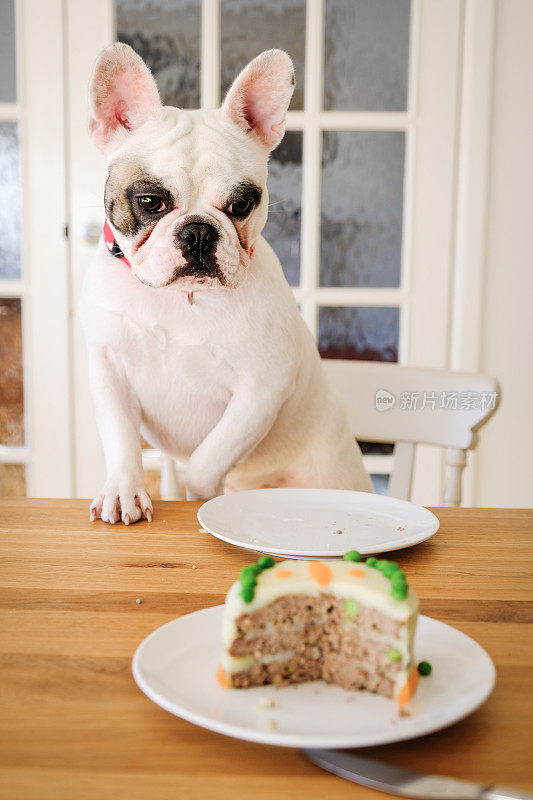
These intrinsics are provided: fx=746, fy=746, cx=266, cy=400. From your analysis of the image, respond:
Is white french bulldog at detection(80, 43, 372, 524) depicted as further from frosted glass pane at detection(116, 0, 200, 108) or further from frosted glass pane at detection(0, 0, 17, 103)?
frosted glass pane at detection(0, 0, 17, 103)

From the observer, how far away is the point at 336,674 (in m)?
0.47

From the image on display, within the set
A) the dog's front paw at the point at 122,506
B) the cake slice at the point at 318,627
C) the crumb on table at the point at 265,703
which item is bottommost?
the dog's front paw at the point at 122,506

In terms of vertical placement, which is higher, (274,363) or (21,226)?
(21,226)

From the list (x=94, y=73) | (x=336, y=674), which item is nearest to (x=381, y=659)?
(x=336, y=674)

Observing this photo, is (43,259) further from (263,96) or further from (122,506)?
(122,506)

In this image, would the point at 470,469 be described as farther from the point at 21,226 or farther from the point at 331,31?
the point at 21,226

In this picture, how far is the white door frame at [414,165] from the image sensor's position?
7.14 feet

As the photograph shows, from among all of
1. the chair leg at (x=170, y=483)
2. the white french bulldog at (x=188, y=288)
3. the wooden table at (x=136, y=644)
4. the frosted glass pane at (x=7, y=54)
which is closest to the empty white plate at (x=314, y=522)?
the wooden table at (x=136, y=644)

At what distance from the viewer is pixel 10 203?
2.33m

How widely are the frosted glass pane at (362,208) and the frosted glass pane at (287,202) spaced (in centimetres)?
8

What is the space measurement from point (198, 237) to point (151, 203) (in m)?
0.08

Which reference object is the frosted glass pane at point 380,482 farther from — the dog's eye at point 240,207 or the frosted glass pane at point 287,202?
the dog's eye at point 240,207

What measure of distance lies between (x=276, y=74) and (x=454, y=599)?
2.35ft

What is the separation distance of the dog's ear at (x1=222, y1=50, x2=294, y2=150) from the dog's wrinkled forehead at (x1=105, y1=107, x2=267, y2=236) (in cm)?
6
